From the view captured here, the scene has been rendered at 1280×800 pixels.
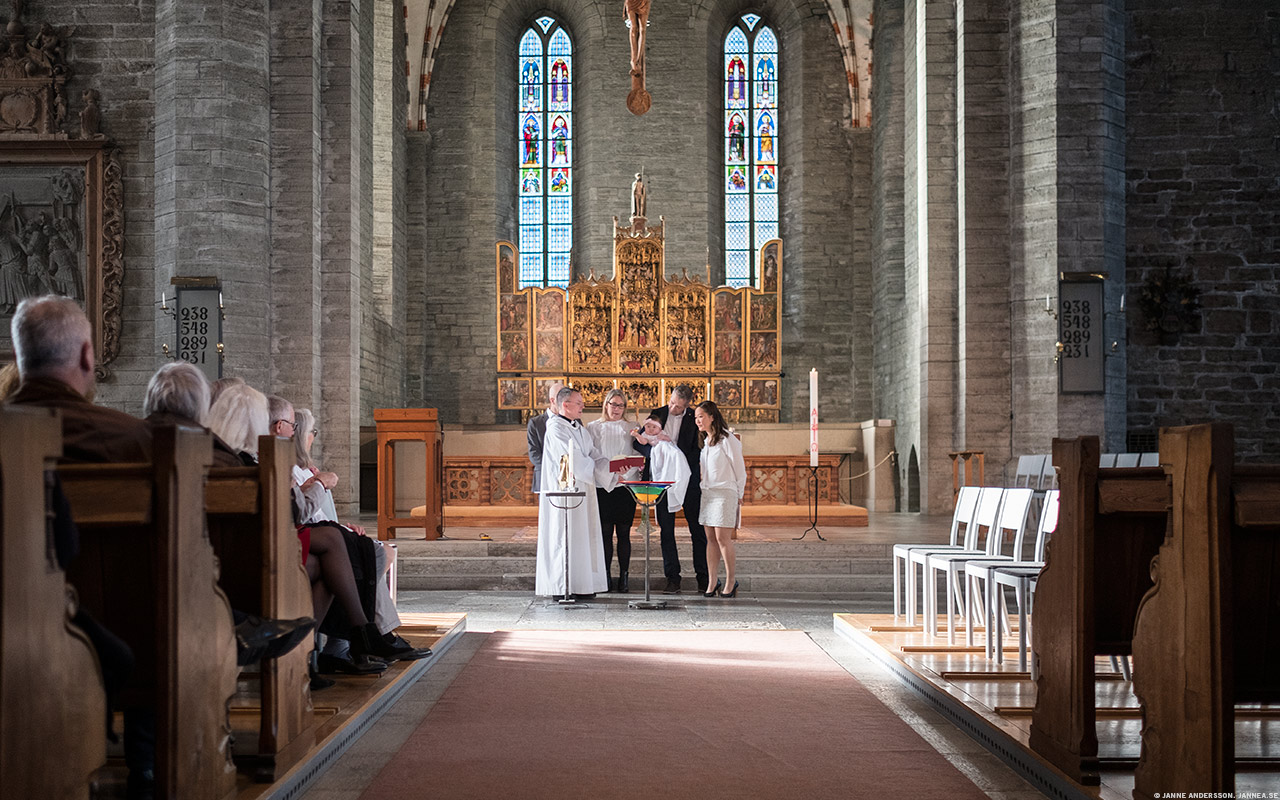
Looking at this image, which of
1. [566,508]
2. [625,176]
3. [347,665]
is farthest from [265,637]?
[625,176]

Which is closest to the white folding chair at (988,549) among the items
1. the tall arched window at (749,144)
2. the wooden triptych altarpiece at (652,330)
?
the wooden triptych altarpiece at (652,330)

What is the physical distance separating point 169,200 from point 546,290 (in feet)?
13.6

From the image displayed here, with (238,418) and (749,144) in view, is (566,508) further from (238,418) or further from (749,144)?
(749,144)

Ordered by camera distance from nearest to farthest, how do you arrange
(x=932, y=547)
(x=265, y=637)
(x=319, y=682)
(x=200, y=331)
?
(x=265, y=637) < (x=319, y=682) < (x=932, y=547) < (x=200, y=331)

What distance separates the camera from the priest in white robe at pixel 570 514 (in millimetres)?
7137

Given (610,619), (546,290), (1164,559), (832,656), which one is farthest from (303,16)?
(1164,559)

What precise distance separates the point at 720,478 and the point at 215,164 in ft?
19.5

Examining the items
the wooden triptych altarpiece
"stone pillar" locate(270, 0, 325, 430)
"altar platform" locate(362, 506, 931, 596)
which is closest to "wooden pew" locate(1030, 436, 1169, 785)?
"altar platform" locate(362, 506, 931, 596)

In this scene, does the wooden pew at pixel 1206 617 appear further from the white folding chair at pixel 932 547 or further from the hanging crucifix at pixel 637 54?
the hanging crucifix at pixel 637 54

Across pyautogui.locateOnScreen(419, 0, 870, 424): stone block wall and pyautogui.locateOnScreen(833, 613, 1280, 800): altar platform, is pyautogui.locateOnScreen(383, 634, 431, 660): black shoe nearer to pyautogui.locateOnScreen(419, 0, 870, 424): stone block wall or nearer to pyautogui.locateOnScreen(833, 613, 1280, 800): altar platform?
pyautogui.locateOnScreen(833, 613, 1280, 800): altar platform

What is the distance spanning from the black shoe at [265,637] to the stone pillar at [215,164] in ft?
24.8

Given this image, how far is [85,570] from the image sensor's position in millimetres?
2521

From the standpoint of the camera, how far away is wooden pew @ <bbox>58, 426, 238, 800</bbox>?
7.83 ft

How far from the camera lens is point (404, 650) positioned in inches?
190
